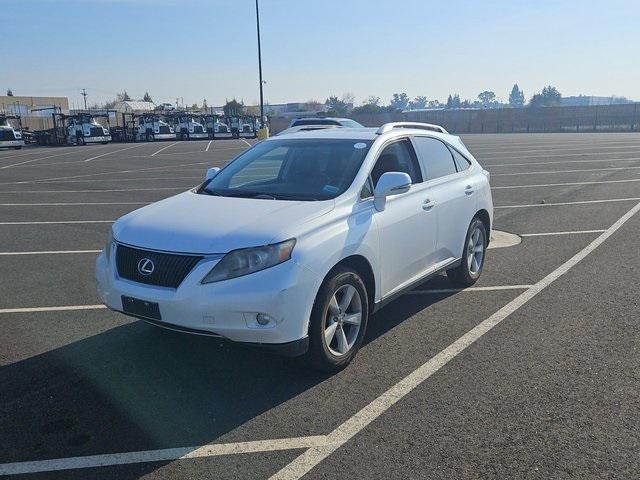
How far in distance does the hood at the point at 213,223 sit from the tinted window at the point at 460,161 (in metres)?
2.35

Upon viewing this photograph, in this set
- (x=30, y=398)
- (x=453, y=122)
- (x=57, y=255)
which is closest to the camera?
(x=30, y=398)

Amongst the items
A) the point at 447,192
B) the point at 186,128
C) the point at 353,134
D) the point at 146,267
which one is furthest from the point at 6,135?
the point at 146,267

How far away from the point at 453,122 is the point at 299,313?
2889 inches

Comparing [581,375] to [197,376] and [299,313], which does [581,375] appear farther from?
[197,376]

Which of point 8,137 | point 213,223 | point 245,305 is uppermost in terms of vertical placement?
A: point 8,137

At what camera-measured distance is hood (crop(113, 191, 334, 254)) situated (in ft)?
12.8

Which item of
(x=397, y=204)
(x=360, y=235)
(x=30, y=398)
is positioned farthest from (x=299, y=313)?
(x=30, y=398)

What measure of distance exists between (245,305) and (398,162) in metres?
2.27

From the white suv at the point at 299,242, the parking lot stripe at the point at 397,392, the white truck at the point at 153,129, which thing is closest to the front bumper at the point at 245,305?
the white suv at the point at 299,242

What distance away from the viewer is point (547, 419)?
3686 mm

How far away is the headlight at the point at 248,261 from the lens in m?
3.82

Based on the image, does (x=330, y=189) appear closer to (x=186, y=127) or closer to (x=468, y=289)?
(x=468, y=289)

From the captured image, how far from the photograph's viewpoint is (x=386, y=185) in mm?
4656

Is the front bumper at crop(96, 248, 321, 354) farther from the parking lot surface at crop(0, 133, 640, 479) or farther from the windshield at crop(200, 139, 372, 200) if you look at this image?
the windshield at crop(200, 139, 372, 200)
